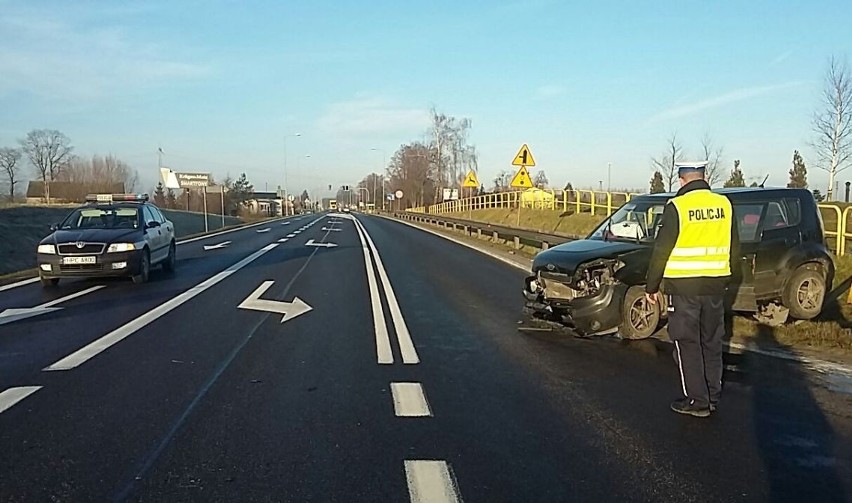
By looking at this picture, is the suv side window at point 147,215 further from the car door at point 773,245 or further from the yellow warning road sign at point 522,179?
the car door at point 773,245

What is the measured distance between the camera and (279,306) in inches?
451

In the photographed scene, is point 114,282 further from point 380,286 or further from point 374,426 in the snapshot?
point 374,426

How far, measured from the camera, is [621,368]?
7395mm

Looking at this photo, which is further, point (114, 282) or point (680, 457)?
point (114, 282)

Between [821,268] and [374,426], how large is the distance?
7.15 meters

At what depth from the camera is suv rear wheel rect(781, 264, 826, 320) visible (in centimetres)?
938

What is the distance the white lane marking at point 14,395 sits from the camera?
589 centimetres

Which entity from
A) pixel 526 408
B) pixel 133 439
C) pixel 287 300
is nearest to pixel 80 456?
pixel 133 439

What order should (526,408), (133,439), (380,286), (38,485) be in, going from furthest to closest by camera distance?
(380,286) < (526,408) < (133,439) < (38,485)

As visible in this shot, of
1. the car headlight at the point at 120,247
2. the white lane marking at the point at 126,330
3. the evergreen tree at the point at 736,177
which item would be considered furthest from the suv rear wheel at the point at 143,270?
the evergreen tree at the point at 736,177

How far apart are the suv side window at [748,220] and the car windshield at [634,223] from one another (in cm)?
97

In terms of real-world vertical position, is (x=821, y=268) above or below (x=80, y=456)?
above

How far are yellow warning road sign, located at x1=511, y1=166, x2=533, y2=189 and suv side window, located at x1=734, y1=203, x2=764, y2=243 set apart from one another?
1351 cm

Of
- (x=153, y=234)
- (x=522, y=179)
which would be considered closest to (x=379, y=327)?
(x=153, y=234)
